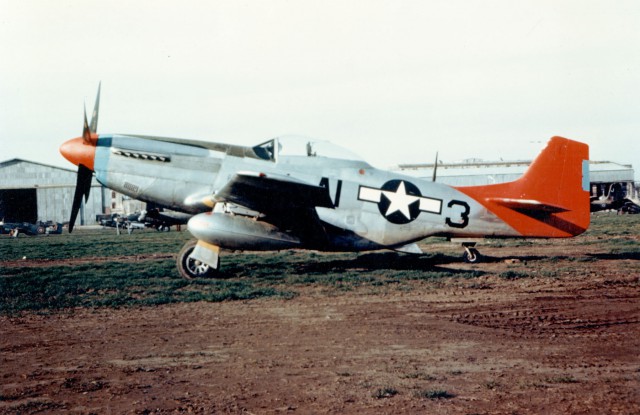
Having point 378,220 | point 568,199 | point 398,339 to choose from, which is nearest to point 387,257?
point 378,220

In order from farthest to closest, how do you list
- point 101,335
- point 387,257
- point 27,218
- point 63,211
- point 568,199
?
point 27,218
point 63,211
point 387,257
point 568,199
point 101,335


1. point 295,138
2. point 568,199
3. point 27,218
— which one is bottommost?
point 27,218

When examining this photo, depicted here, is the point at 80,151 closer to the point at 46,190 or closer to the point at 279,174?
the point at 279,174

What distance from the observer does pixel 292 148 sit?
9844 mm

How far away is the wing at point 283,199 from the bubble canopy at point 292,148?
2.63ft

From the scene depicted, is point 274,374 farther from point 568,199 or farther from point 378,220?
point 568,199

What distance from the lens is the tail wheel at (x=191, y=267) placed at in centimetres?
944

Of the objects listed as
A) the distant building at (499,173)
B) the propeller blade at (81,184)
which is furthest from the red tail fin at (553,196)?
Answer: the distant building at (499,173)

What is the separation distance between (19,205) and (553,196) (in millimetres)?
52383

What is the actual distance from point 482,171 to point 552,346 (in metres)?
54.8

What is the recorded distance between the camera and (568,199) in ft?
35.4

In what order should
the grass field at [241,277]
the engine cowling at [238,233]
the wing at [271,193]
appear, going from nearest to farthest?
1. the grass field at [241,277]
2. the wing at [271,193]
3. the engine cowling at [238,233]

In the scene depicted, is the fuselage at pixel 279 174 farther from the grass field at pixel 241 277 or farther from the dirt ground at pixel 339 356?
the dirt ground at pixel 339 356

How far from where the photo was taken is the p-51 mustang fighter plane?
366 inches
